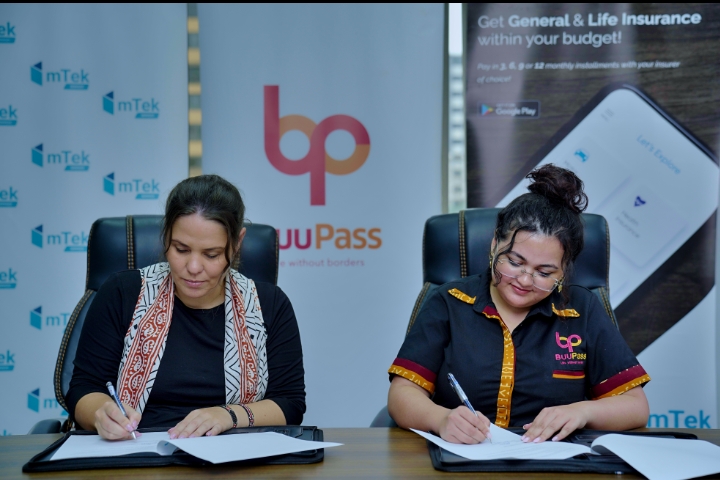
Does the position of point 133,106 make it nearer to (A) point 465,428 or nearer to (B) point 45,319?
(B) point 45,319

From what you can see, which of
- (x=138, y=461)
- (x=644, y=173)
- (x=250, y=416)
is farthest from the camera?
(x=644, y=173)

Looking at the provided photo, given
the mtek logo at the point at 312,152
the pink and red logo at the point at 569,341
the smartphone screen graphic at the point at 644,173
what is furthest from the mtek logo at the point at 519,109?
the pink and red logo at the point at 569,341

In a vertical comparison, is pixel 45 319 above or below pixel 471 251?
below

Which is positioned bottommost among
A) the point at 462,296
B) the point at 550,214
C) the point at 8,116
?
the point at 462,296

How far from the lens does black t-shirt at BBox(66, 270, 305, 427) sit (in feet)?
5.33

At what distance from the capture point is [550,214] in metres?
1.64

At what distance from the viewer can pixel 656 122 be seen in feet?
10.3

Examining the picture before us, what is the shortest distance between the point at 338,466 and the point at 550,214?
793 millimetres

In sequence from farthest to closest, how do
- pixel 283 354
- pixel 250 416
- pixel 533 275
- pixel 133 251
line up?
pixel 133 251 → pixel 283 354 → pixel 533 275 → pixel 250 416

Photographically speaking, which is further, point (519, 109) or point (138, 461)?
point (519, 109)

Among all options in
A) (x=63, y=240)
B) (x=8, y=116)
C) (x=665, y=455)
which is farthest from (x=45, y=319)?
(x=665, y=455)

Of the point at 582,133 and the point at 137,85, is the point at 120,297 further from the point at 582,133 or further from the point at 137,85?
the point at 582,133

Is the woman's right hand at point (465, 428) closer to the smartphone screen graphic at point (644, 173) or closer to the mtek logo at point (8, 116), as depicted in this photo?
the smartphone screen graphic at point (644, 173)

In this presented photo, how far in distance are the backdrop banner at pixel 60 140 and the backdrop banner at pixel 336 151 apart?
241 millimetres
